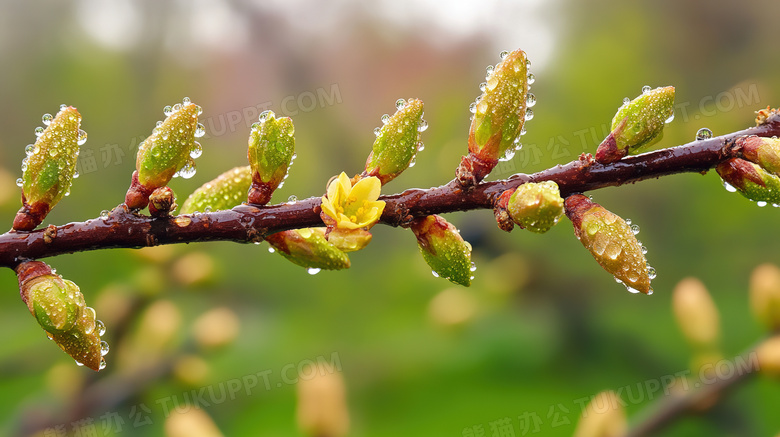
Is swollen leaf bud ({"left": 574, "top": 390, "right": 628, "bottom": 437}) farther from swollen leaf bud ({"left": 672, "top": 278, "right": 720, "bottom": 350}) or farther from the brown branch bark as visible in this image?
the brown branch bark

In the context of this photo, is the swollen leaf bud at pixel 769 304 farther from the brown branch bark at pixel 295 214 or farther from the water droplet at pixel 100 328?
the water droplet at pixel 100 328

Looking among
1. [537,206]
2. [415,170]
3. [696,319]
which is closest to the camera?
[537,206]

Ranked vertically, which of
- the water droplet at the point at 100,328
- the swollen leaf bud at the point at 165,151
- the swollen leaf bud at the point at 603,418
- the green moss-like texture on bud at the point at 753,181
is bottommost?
the swollen leaf bud at the point at 603,418

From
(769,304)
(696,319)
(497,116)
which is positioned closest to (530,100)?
(497,116)

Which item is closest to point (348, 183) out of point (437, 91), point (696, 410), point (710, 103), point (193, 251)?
point (696, 410)

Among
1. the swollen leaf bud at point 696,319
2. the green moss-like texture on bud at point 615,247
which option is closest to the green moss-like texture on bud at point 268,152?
the green moss-like texture on bud at point 615,247

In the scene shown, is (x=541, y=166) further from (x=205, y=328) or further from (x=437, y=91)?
(x=205, y=328)

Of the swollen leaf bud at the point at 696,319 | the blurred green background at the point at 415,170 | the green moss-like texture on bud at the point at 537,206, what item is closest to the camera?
the green moss-like texture on bud at the point at 537,206

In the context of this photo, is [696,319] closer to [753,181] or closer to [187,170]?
[753,181]
